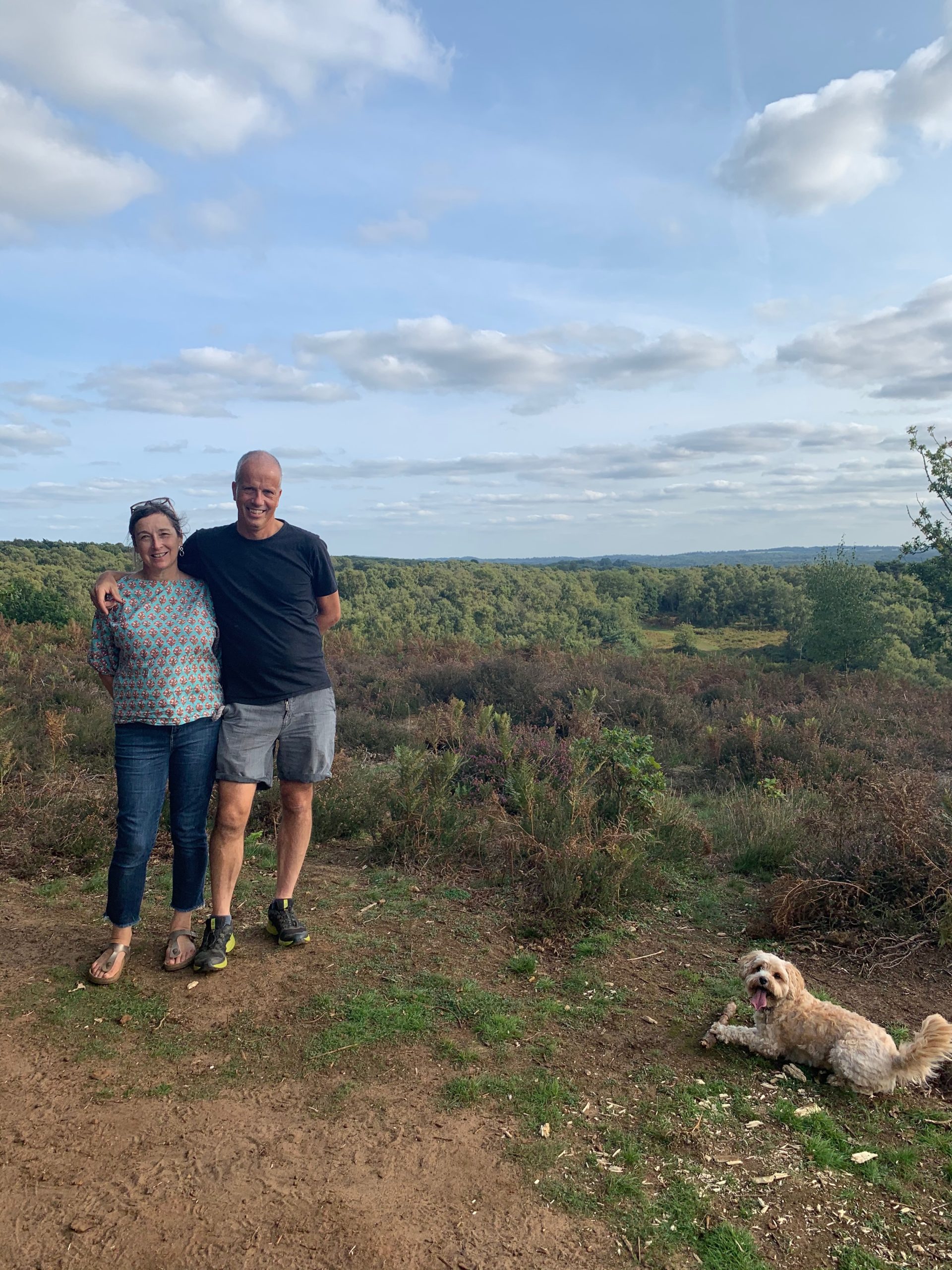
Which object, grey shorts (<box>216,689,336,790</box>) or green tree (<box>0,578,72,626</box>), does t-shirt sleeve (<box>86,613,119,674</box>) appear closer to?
grey shorts (<box>216,689,336,790</box>)

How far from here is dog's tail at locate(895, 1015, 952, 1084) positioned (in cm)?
294

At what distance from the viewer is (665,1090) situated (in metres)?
2.99

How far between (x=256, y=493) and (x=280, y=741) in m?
1.16

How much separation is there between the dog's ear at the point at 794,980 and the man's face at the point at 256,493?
2981 millimetres

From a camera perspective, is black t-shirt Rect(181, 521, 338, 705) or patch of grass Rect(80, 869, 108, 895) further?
patch of grass Rect(80, 869, 108, 895)

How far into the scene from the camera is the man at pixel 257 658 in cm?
357

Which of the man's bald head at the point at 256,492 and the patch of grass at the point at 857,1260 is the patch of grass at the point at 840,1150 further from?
the man's bald head at the point at 256,492

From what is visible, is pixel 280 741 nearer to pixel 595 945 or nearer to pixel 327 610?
pixel 327 610

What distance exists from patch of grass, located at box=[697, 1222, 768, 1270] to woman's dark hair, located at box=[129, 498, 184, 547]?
10.6 feet

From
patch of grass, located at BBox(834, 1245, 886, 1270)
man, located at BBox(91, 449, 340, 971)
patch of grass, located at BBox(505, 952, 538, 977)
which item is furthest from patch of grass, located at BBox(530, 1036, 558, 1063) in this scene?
man, located at BBox(91, 449, 340, 971)

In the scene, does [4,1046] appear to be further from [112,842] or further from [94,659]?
[112,842]

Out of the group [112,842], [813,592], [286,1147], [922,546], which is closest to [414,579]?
[813,592]

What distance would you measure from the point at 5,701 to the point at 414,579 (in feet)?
113

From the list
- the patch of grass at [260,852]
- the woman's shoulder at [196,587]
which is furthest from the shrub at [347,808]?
the woman's shoulder at [196,587]
